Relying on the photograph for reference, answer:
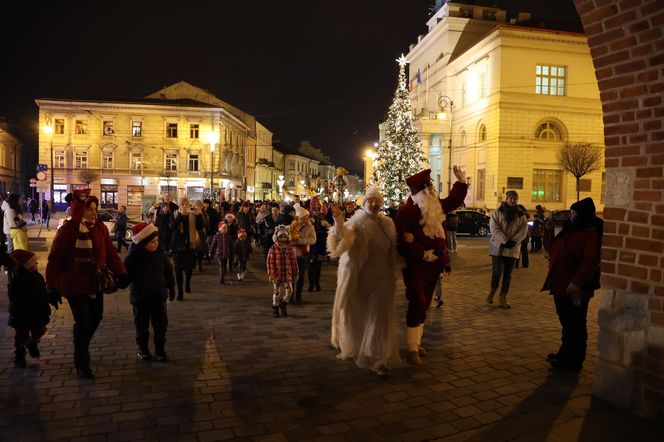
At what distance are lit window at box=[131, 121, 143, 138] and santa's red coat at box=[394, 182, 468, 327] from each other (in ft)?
172

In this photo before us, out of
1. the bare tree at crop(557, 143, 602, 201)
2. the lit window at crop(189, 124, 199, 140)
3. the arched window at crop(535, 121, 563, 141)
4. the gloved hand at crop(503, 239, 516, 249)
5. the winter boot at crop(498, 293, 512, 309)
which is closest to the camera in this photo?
the gloved hand at crop(503, 239, 516, 249)

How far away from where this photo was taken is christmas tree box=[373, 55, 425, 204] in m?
28.4

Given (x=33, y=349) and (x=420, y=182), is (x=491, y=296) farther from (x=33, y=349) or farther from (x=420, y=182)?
(x=33, y=349)

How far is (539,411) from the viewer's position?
4.43 metres

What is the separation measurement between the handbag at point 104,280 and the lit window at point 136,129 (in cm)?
5148

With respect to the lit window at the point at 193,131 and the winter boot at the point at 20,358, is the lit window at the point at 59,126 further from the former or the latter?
the winter boot at the point at 20,358

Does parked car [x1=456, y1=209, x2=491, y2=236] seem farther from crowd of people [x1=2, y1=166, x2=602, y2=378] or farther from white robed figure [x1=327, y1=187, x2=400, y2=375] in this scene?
white robed figure [x1=327, y1=187, x2=400, y2=375]

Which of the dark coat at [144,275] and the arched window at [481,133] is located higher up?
the arched window at [481,133]

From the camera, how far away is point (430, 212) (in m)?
5.86

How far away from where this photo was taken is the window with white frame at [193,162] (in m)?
54.2

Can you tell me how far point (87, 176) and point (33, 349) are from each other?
161ft

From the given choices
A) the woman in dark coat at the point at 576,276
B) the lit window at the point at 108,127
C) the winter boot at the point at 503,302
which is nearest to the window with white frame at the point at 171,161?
the lit window at the point at 108,127

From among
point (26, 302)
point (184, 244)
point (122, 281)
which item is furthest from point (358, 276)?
point (184, 244)

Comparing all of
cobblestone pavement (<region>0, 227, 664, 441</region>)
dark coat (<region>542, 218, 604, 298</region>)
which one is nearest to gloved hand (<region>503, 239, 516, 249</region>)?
cobblestone pavement (<region>0, 227, 664, 441</region>)
